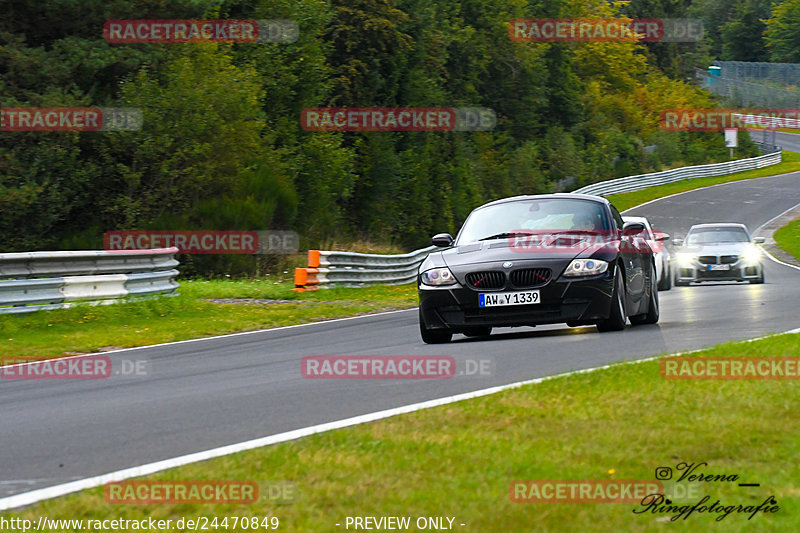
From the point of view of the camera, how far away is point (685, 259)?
25359mm

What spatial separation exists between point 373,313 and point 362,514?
621 inches

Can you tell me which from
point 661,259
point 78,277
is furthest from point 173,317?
point 661,259

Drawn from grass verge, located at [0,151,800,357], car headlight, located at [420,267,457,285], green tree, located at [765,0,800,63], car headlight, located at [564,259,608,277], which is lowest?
grass verge, located at [0,151,800,357]

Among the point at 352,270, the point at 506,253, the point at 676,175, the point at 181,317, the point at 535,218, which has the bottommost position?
the point at 181,317

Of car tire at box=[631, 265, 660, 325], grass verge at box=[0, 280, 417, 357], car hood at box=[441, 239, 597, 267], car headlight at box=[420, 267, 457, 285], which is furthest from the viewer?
grass verge at box=[0, 280, 417, 357]

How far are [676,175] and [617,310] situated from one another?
63.3 metres

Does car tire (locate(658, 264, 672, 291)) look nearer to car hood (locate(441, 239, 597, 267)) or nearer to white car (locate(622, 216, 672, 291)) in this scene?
white car (locate(622, 216, 672, 291))

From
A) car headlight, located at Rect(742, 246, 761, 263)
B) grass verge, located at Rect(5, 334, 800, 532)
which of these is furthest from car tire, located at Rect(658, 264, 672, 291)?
grass verge, located at Rect(5, 334, 800, 532)

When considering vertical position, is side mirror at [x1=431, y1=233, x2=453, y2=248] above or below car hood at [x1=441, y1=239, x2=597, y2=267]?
above

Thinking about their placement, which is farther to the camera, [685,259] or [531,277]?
[685,259]

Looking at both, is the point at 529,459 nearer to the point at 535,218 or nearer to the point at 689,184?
the point at 535,218

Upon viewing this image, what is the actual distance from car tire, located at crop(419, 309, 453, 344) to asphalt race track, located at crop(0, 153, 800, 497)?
0.66 ft

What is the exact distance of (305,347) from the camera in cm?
1359

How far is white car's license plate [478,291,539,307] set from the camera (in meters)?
12.1
